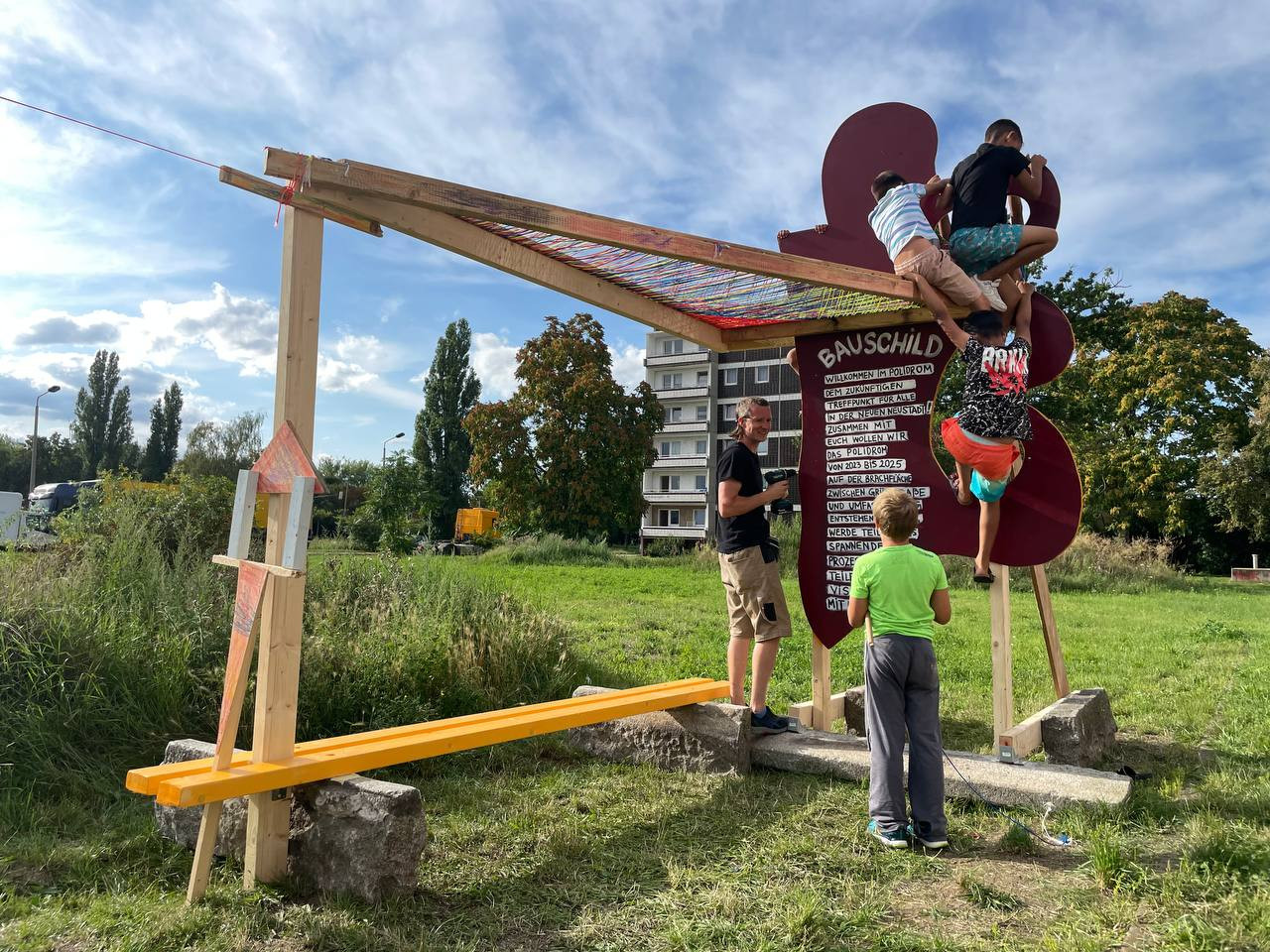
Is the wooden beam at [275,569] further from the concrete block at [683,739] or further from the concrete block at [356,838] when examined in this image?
the concrete block at [683,739]

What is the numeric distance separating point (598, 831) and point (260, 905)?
4.79ft

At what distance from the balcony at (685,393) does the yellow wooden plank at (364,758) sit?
160ft

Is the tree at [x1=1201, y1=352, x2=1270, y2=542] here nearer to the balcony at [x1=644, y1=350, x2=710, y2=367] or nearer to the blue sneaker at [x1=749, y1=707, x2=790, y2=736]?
the balcony at [x1=644, y1=350, x2=710, y2=367]

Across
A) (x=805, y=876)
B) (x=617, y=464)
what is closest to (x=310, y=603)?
(x=805, y=876)

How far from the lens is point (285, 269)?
347cm

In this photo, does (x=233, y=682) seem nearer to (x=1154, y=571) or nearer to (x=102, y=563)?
(x=102, y=563)

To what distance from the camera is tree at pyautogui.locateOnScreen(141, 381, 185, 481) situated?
2366 inches

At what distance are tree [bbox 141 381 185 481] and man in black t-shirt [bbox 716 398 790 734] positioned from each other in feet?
209

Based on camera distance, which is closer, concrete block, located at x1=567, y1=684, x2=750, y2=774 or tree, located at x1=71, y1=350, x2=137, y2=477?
concrete block, located at x1=567, y1=684, x2=750, y2=774

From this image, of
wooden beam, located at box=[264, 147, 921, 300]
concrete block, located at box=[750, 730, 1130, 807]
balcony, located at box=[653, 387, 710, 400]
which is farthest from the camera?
Answer: balcony, located at box=[653, 387, 710, 400]

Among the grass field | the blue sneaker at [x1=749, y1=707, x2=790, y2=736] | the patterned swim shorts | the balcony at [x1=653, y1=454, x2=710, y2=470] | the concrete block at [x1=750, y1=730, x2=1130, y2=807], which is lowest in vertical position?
the grass field

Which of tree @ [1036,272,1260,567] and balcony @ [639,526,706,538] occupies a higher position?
tree @ [1036,272,1260,567]

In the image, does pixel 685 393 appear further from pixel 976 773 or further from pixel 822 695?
pixel 976 773

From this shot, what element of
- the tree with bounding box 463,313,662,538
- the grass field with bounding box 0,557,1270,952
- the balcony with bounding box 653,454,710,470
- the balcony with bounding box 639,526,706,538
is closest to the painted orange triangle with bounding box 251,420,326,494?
the grass field with bounding box 0,557,1270,952
